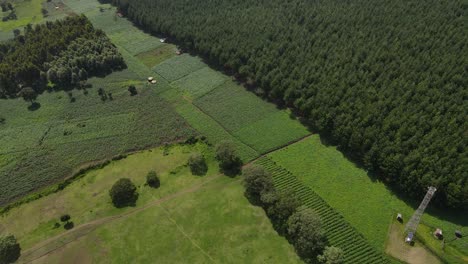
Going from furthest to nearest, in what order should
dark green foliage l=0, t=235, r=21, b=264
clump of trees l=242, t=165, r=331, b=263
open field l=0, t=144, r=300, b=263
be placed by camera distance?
open field l=0, t=144, r=300, b=263
dark green foliage l=0, t=235, r=21, b=264
clump of trees l=242, t=165, r=331, b=263

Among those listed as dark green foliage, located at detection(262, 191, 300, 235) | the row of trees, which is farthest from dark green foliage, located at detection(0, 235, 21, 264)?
dark green foliage, located at detection(262, 191, 300, 235)

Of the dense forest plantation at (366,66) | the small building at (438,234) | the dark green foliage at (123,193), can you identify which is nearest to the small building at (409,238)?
the small building at (438,234)

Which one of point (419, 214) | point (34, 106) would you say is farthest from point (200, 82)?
point (419, 214)

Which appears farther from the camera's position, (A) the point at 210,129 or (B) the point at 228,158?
(A) the point at 210,129

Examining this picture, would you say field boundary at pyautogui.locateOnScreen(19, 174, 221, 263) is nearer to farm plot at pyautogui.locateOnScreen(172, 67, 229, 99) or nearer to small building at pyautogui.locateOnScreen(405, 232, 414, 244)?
farm plot at pyautogui.locateOnScreen(172, 67, 229, 99)

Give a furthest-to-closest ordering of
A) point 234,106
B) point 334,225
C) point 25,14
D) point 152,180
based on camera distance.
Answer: point 25,14 < point 234,106 < point 152,180 < point 334,225

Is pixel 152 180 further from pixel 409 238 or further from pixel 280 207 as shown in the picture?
pixel 409 238
